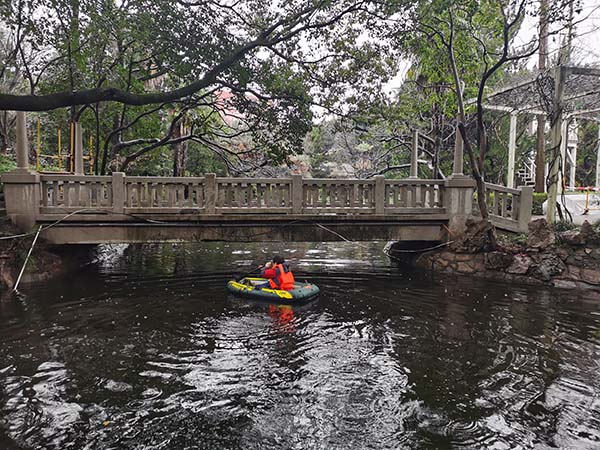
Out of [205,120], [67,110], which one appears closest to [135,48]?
[205,120]

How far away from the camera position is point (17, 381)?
6238mm

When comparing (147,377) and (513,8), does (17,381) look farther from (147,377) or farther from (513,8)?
(513,8)

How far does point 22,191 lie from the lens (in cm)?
1170

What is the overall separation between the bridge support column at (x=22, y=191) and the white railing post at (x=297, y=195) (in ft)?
20.8

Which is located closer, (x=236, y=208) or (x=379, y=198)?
(x=236, y=208)

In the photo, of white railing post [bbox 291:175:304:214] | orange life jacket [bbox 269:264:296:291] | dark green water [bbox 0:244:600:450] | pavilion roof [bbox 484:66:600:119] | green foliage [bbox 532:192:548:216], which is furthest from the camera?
green foliage [bbox 532:192:548:216]

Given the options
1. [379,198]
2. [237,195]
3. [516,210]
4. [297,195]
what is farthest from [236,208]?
[516,210]

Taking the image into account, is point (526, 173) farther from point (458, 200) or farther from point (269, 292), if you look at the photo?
point (269, 292)

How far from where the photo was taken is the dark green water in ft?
16.7

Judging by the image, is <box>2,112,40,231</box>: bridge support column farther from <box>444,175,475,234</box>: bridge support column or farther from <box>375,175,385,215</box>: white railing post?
<box>444,175,475,234</box>: bridge support column

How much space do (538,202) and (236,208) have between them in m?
13.1

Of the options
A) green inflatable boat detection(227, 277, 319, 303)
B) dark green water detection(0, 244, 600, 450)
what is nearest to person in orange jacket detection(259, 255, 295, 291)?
green inflatable boat detection(227, 277, 319, 303)

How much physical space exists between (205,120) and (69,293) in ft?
27.3

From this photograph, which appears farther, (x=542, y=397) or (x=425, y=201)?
(x=425, y=201)
